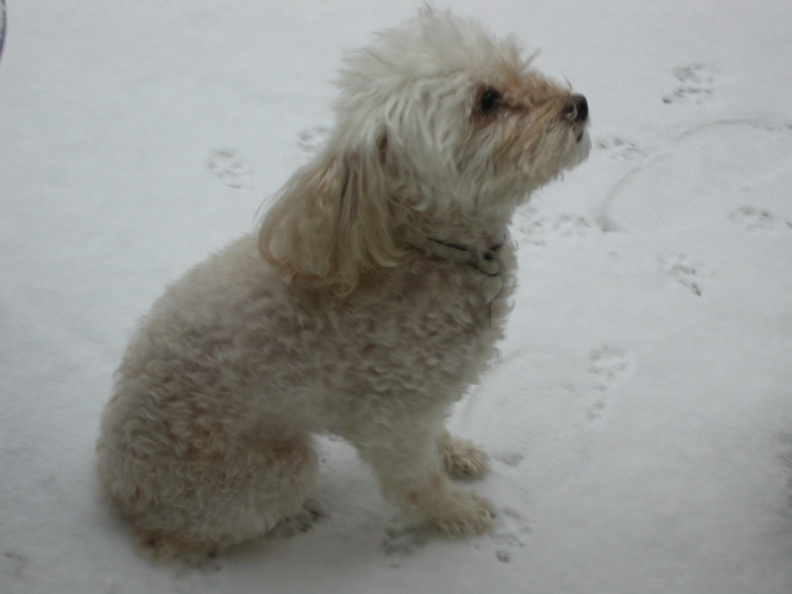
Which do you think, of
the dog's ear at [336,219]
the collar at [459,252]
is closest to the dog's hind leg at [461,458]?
the collar at [459,252]

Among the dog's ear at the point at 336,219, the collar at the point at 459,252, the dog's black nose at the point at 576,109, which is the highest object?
the dog's black nose at the point at 576,109

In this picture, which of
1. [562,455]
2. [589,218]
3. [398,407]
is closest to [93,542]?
[398,407]

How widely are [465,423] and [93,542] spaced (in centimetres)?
86

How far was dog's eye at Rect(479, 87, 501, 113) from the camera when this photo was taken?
1.38m

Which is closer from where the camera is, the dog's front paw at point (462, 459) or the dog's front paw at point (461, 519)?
the dog's front paw at point (461, 519)

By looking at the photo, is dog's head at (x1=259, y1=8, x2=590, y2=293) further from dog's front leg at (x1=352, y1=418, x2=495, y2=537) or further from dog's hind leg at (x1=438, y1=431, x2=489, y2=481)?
dog's hind leg at (x1=438, y1=431, x2=489, y2=481)

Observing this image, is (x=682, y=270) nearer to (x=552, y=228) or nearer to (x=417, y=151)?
(x=552, y=228)

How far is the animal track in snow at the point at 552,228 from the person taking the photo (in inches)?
93.0

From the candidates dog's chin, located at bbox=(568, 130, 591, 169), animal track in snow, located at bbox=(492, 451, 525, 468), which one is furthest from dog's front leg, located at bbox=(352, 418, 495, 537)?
dog's chin, located at bbox=(568, 130, 591, 169)

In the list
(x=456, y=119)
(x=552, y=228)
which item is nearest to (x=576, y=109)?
(x=456, y=119)

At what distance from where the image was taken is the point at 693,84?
2824 millimetres

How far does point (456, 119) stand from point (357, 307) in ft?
1.19

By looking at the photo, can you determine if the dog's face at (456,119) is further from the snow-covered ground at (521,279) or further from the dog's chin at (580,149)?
the snow-covered ground at (521,279)

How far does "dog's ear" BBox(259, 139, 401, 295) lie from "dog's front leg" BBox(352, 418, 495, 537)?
0.35 m
